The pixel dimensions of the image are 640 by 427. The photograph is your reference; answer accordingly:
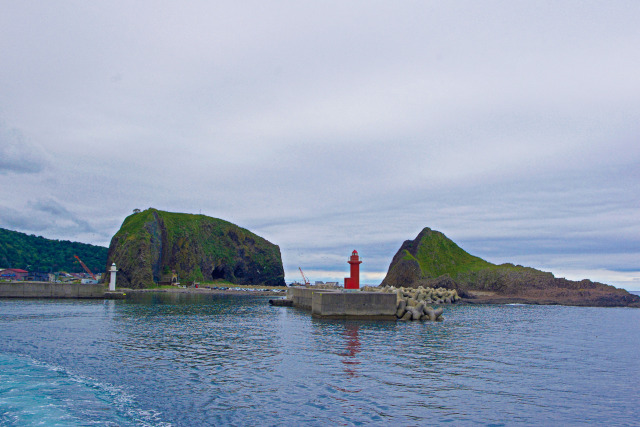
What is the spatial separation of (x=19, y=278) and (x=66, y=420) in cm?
14832

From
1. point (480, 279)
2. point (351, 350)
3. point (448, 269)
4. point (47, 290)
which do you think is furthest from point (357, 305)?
point (448, 269)

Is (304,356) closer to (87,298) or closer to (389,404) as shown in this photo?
(389,404)

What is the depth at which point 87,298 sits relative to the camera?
250ft

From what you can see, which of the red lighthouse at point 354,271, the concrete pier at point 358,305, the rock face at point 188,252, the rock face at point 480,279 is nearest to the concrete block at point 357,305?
the concrete pier at point 358,305

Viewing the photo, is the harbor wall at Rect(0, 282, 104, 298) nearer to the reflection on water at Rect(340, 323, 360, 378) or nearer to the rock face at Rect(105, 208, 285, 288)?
the rock face at Rect(105, 208, 285, 288)

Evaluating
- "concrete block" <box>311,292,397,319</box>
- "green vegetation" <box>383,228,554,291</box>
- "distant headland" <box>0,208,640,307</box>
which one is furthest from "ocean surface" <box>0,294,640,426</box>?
"green vegetation" <box>383,228,554,291</box>

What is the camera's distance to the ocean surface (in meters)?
12.9

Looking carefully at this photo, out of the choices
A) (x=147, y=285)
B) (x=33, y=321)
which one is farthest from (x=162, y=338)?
(x=147, y=285)

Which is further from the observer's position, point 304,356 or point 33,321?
point 33,321

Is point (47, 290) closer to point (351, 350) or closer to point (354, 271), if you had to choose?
point (354, 271)

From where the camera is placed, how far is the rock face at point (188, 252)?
13586 centimetres

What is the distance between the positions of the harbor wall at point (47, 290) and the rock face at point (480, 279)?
72.6 metres

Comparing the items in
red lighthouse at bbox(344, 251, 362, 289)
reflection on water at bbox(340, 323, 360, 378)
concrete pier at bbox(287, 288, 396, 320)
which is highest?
red lighthouse at bbox(344, 251, 362, 289)

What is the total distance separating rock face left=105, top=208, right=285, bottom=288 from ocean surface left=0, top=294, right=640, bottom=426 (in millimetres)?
109651
